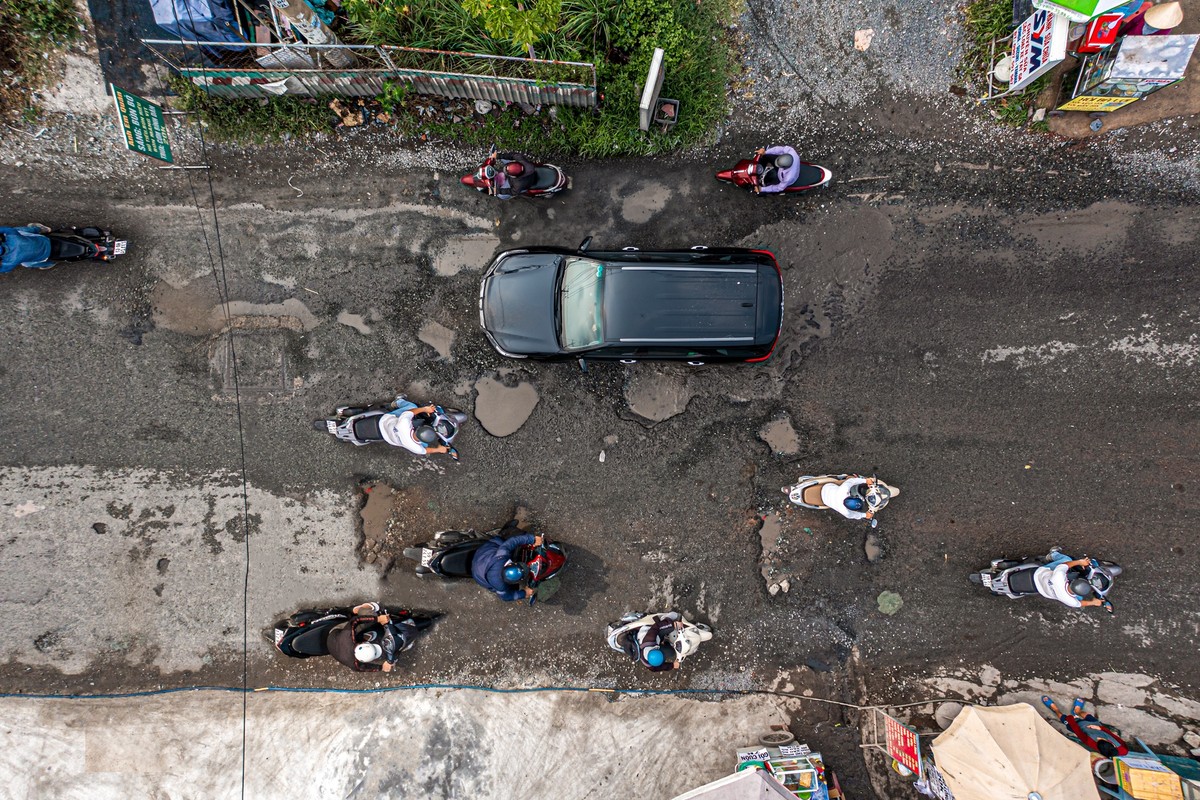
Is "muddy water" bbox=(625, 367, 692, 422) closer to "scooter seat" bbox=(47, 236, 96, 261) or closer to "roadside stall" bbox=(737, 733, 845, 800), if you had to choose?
"roadside stall" bbox=(737, 733, 845, 800)

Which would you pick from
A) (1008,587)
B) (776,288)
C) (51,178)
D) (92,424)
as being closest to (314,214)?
(51,178)

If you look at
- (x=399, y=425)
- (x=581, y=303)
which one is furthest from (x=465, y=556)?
(x=581, y=303)

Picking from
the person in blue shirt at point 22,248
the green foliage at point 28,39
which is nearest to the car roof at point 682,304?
the person in blue shirt at point 22,248

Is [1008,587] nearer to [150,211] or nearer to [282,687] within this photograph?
[282,687]

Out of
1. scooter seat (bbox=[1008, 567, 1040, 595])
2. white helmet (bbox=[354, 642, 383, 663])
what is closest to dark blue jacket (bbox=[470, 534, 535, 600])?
white helmet (bbox=[354, 642, 383, 663])

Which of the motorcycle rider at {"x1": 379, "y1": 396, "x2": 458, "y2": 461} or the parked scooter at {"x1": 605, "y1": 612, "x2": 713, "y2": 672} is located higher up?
the motorcycle rider at {"x1": 379, "y1": 396, "x2": 458, "y2": 461}

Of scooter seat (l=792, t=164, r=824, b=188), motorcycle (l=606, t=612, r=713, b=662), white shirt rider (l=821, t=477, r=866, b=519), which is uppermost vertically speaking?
scooter seat (l=792, t=164, r=824, b=188)

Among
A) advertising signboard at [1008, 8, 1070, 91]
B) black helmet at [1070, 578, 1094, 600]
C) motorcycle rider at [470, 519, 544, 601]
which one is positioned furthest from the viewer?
motorcycle rider at [470, 519, 544, 601]

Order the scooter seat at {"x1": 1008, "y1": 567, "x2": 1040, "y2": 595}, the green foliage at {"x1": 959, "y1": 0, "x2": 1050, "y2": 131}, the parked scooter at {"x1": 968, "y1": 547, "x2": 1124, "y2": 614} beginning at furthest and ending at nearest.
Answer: the green foliage at {"x1": 959, "y1": 0, "x2": 1050, "y2": 131} → the scooter seat at {"x1": 1008, "y1": 567, "x2": 1040, "y2": 595} → the parked scooter at {"x1": 968, "y1": 547, "x2": 1124, "y2": 614}
